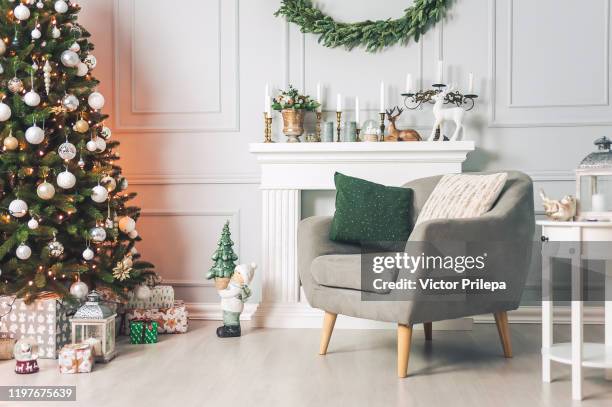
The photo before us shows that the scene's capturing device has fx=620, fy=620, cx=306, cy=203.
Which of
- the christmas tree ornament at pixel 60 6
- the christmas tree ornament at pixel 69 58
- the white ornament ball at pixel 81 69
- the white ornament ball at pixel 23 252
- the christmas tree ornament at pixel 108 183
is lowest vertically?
the white ornament ball at pixel 23 252

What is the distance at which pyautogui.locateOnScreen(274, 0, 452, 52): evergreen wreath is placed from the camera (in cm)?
358

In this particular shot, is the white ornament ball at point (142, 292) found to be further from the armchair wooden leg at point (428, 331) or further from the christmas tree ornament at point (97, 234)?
the armchair wooden leg at point (428, 331)

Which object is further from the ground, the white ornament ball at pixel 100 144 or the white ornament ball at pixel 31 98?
the white ornament ball at pixel 31 98

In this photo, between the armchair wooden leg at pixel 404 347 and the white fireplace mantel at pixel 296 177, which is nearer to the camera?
the armchair wooden leg at pixel 404 347

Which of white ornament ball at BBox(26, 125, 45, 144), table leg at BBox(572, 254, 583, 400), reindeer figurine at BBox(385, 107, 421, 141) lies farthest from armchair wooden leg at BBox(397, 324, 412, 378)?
white ornament ball at BBox(26, 125, 45, 144)

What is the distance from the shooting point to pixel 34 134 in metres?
2.82

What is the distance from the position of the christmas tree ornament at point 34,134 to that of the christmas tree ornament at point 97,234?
19.1 inches

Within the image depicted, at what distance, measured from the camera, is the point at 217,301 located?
12.4 ft

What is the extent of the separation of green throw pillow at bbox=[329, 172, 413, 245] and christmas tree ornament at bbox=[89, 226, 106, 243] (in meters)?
1.10

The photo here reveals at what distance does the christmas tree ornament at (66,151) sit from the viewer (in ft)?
9.50

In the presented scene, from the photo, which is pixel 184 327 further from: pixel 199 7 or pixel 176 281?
pixel 199 7

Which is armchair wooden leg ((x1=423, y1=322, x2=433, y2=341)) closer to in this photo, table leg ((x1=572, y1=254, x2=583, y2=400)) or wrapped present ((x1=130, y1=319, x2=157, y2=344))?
table leg ((x1=572, y1=254, x2=583, y2=400))

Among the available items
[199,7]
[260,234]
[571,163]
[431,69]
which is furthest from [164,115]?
[571,163]

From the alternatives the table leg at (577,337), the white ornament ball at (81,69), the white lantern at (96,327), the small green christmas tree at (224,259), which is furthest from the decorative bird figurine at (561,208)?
the white ornament ball at (81,69)
